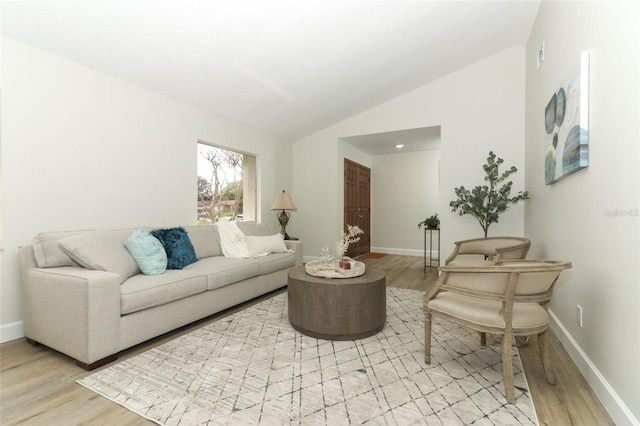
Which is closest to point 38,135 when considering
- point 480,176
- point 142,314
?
point 142,314

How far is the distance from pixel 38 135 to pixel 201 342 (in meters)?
2.21

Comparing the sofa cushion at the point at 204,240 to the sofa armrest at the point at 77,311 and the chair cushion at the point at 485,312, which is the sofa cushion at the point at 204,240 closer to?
the sofa armrest at the point at 77,311

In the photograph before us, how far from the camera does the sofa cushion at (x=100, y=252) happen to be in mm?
2389

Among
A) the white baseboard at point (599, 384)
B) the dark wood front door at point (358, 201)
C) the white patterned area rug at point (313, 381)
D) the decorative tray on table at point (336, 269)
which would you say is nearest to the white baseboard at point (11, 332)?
the white patterned area rug at point (313, 381)

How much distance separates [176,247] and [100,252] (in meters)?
0.72

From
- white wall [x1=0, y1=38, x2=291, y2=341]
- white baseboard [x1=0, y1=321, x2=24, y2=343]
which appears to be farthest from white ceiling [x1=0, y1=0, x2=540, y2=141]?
white baseboard [x1=0, y1=321, x2=24, y2=343]

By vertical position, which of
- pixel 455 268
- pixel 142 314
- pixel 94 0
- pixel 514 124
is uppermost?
pixel 94 0

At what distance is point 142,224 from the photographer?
359 cm

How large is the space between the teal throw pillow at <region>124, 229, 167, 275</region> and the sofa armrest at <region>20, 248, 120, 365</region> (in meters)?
0.41

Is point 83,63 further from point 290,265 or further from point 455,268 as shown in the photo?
point 455,268

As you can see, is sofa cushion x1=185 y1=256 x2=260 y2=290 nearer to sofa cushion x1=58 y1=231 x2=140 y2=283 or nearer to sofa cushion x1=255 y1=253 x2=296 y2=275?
sofa cushion x1=255 y1=253 x2=296 y2=275

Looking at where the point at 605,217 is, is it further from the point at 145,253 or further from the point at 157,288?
the point at 145,253

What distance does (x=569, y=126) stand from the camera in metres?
2.36

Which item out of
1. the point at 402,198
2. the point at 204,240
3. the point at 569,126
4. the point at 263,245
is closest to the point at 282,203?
the point at 263,245
